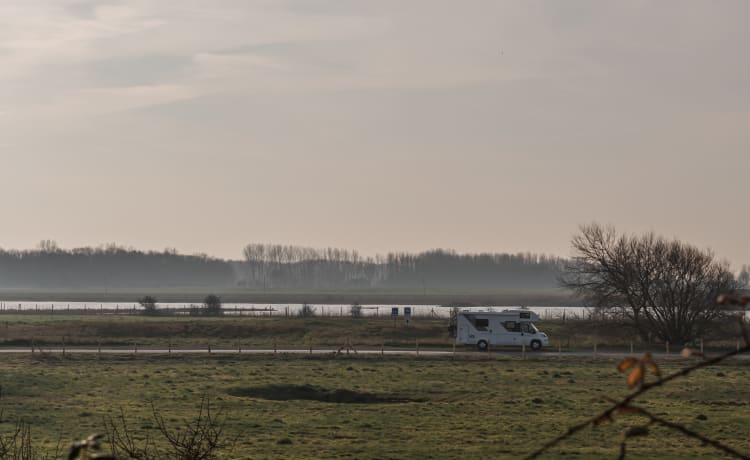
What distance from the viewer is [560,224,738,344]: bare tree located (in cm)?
6469

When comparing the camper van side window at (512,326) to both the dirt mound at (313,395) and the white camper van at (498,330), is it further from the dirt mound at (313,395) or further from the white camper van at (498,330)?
the dirt mound at (313,395)

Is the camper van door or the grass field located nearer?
the grass field

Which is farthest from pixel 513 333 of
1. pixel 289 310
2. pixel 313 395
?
pixel 289 310

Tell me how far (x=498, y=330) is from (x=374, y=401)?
2518 cm

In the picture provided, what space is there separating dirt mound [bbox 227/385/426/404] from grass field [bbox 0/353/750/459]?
8 centimetres

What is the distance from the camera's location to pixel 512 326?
62.7 m

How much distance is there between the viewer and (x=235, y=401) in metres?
37.0

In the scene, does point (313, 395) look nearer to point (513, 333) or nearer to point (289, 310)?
point (513, 333)

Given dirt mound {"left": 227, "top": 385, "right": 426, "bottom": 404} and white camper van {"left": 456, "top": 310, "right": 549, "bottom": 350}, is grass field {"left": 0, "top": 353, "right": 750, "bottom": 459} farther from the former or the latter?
white camper van {"left": 456, "top": 310, "right": 549, "bottom": 350}

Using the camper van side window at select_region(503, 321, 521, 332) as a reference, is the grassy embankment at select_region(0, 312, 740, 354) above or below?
below

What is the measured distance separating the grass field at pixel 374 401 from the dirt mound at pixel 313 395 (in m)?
0.08

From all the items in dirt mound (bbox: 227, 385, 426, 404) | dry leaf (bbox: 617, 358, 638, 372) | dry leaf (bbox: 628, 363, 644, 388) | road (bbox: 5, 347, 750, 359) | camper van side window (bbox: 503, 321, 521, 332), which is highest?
dry leaf (bbox: 617, 358, 638, 372)

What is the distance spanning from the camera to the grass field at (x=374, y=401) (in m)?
28.2

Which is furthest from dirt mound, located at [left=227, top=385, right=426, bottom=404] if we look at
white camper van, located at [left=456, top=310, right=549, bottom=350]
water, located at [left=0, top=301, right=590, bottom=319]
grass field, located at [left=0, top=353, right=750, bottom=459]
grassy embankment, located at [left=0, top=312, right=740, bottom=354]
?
water, located at [left=0, top=301, right=590, bottom=319]
